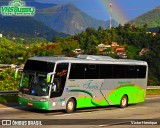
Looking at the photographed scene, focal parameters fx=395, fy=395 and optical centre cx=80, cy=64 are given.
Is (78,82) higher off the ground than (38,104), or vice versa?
(78,82)

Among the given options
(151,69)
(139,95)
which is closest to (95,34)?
(151,69)

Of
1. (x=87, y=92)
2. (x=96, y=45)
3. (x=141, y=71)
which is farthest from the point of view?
(x=96, y=45)

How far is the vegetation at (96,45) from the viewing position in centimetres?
6931

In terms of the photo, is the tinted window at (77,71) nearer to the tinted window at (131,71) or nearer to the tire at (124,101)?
the tinted window at (131,71)

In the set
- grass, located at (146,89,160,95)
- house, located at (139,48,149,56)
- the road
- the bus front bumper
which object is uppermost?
house, located at (139,48,149,56)

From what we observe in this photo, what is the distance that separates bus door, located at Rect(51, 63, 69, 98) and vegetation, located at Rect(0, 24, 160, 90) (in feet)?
129

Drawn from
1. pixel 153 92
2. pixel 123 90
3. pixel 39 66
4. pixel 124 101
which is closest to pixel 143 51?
pixel 153 92

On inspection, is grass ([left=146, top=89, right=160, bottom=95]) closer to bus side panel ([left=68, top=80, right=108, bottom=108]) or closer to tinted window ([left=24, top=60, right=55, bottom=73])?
bus side panel ([left=68, top=80, right=108, bottom=108])

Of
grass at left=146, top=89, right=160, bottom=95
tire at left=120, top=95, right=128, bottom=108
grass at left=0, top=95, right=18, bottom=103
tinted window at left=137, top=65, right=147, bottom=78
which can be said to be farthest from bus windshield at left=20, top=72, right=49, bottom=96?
grass at left=146, top=89, right=160, bottom=95

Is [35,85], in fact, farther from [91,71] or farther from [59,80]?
[91,71]

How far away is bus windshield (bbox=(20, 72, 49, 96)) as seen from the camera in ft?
60.4

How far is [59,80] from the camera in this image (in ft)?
62.1

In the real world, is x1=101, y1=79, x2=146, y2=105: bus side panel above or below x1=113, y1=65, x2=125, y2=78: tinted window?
below

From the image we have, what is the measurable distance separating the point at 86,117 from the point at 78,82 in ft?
8.24
